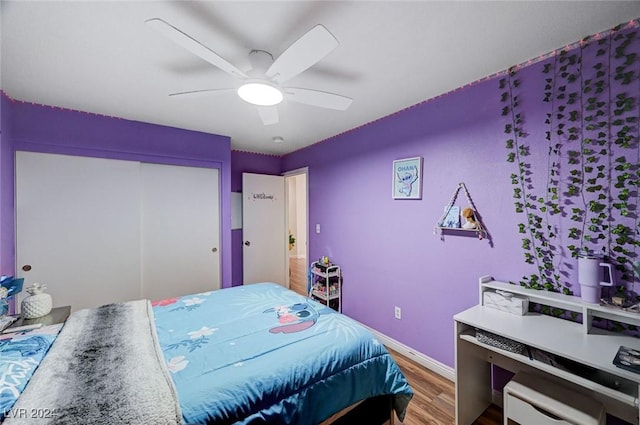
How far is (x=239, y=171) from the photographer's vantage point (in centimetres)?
400

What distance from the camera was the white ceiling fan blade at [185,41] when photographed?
1004 millimetres

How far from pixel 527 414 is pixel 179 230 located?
3.38 metres

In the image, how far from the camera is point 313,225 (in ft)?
12.1

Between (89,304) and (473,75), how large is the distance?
400 centimetres

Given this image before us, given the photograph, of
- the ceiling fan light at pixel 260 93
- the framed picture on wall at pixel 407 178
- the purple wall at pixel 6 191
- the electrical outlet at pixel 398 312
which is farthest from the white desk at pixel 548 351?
the purple wall at pixel 6 191

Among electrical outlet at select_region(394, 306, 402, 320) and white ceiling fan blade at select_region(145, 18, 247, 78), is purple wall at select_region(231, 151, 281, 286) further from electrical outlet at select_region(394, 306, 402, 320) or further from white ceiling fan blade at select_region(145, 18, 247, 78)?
white ceiling fan blade at select_region(145, 18, 247, 78)

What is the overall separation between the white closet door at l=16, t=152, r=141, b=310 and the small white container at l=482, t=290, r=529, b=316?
333 centimetres

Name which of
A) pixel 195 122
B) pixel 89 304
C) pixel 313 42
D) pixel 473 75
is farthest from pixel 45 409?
pixel 473 75

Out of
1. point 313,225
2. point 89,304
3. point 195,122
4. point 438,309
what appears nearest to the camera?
point 438,309

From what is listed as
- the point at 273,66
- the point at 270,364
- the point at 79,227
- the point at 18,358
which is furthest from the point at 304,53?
the point at 79,227

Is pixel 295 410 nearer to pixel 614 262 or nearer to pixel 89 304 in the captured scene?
pixel 614 262

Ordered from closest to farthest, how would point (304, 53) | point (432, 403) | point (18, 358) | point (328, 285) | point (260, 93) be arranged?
point (18, 358), point (304, 53), point (260, 93), point (432, 403), point (328, 285)

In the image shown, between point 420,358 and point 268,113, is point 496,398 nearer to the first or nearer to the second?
point 420,358

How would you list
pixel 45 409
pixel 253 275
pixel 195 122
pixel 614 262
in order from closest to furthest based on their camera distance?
1. pixel 45 409
2. pixel 614 262
3. pixel 195 122
4. pixel 253 275
